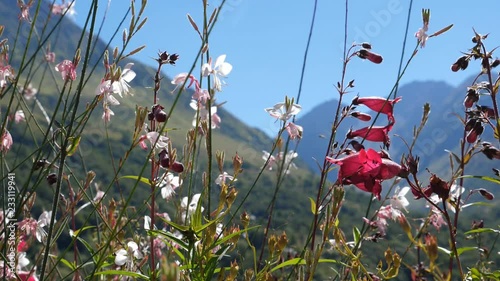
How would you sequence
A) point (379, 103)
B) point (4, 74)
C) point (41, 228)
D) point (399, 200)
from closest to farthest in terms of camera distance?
point (4, 74)
point (379, 103)
point (41, 228)
point (399, 200)

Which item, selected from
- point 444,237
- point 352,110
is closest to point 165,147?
point 352,110

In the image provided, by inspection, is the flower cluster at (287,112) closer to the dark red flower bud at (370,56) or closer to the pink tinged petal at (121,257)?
the dark red flower bud at (370,56)

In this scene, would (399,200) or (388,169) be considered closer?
(388,169)

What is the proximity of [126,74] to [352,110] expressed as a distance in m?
0.91

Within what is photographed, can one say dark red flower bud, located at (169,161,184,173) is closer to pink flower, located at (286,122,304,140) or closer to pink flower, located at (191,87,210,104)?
pink flower, located at (191,87,210,104)

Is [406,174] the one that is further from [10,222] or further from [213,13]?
[10,222]

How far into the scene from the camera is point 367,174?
1.73 metres

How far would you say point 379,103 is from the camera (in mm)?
2217

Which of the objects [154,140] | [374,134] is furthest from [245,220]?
[374,134]

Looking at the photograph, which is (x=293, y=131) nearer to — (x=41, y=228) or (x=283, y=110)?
(x=283, y=110)

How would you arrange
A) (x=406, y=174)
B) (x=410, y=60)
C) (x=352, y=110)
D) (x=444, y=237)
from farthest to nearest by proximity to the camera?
(x=444, y=237) → (x=410, y=60) → (x=352, y=110) → (x=406, y=174)

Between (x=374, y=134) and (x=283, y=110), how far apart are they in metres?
0.39

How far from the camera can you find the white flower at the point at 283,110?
2193 millimetres

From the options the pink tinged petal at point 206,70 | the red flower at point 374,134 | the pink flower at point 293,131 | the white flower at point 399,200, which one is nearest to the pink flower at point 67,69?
the pink tinged petal at point 206,70
